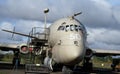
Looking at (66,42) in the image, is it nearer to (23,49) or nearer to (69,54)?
(69,54)

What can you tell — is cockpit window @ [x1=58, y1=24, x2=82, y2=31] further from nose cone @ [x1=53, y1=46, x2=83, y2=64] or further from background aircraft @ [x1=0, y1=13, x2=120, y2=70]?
nose cone @ [x1=53, y1=46, x2=83, y2=64]

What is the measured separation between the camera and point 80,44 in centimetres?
1919

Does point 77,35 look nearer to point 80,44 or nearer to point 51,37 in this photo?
point 80,44

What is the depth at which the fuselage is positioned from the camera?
1875 cm

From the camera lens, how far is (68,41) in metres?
19.5

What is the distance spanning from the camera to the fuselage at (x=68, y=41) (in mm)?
18750

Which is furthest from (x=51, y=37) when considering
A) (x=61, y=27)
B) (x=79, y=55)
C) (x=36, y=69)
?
(x=79, y=55)

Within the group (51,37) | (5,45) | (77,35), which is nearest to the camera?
(77,35)

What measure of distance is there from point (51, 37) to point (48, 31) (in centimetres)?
194

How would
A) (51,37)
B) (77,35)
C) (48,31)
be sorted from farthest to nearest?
1. (48,31)
2. (51,37)
3. (77,35)

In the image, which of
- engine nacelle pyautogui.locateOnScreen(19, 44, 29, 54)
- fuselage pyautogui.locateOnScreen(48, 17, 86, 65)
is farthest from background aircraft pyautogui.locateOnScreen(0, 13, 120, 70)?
engine nacelle pyautogui.locateOnScreen(19, 44, 29, 54)

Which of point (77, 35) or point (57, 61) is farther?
point (57, 61)

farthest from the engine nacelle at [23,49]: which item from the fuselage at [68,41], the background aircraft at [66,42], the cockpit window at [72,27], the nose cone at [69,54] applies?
the nose cone at [69,54]

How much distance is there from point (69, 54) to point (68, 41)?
40.3 inches
